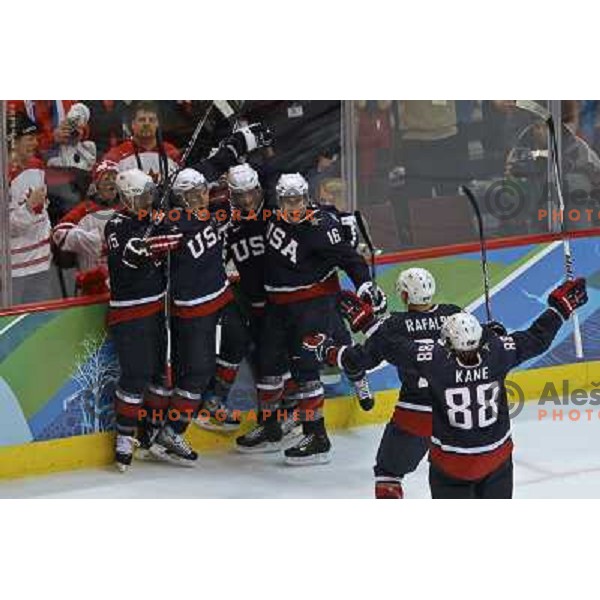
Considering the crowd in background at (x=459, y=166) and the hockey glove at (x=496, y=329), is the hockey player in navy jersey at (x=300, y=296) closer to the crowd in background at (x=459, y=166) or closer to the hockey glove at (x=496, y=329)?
the hockey glove at (x=496, y=329)

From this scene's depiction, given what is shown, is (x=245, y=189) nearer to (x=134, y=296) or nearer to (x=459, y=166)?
(x=134, y=296)

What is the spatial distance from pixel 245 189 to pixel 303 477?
96 cm

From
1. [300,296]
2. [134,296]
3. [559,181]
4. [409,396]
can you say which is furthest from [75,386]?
[559,181]

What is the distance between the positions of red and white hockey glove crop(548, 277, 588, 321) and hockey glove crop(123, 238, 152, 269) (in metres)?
1.35

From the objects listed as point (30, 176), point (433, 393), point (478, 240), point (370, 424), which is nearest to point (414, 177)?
point (478, 240)

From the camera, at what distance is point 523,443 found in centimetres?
677

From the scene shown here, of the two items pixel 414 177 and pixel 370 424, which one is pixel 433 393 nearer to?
pixel 370 424

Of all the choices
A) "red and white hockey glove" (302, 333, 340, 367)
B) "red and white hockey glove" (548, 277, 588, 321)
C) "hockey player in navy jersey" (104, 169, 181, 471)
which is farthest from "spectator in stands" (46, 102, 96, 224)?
"red and white hockey glove" (548, 277, 588, 321)

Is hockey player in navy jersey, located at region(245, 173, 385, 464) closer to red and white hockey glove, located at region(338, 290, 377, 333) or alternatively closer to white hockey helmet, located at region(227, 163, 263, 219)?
white hockey helmet, located at region(227, 163, 263, 219)

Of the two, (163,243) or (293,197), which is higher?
(293,197)

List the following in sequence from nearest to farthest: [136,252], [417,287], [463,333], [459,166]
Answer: [463,333], [417,287], [136,252], [459,166]

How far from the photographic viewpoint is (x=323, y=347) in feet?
19.5

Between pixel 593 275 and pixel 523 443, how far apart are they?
3.10 feet

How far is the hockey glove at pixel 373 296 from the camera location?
632cm
